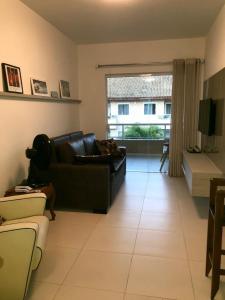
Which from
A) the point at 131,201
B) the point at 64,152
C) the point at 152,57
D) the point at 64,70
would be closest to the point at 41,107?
the point at 64,152

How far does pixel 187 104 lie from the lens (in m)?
5.02

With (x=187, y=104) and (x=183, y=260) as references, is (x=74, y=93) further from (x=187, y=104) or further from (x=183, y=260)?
(x=183, y=260)

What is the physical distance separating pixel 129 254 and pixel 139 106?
12.9ft

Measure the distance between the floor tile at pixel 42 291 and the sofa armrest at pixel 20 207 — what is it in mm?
588

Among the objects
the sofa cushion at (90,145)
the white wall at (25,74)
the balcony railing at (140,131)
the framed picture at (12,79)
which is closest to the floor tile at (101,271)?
the white wall at (25,74)

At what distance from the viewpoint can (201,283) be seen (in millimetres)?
1994

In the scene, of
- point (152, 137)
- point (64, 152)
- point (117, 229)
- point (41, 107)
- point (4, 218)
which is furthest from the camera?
point (152, 137)

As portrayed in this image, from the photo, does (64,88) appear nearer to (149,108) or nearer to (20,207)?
(149,108)

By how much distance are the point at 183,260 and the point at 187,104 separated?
135 inches

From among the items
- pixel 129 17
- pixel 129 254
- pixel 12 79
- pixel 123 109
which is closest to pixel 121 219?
pixel 129 254

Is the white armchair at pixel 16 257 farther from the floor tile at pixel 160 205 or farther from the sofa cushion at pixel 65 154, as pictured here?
the floor tile at pixel 160 205

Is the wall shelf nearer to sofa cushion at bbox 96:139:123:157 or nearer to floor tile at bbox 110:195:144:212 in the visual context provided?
sofa cushion at bbox 96:139:123:157

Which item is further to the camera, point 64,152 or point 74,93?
point 74,93

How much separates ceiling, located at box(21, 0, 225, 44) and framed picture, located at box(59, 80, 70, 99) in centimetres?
90
